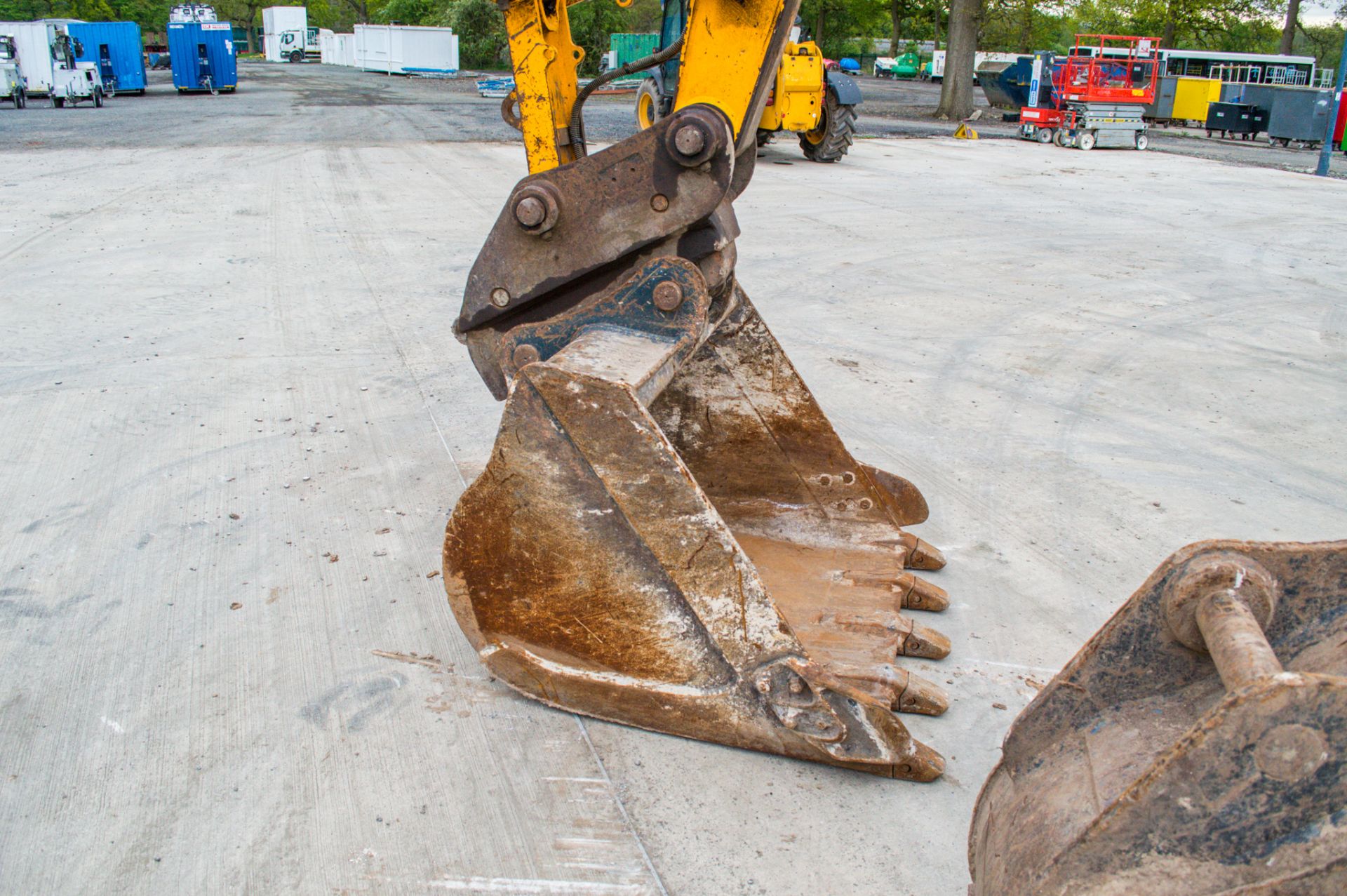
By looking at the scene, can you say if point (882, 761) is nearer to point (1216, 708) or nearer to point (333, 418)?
point (1216, 708)

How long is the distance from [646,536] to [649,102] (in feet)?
43.9

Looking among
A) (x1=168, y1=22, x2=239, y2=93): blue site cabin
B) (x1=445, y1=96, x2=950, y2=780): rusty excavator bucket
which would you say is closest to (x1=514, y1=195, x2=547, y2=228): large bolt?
(x1=445, y1=96, x2=950, y2=780): rusty excavator bucket

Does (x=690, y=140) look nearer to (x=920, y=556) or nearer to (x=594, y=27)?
(x=920, y=556)

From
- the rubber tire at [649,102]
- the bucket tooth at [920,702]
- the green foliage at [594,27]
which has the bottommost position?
the bucket tooth at [920,702]

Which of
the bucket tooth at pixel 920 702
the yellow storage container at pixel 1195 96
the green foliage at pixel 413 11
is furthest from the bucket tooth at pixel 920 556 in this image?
the green foliage at pixel 413 11

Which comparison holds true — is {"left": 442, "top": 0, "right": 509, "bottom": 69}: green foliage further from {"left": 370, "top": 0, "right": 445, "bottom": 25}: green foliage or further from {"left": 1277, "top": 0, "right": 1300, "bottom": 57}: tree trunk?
{"left": 1277, "top": 0, "right": 1300, "bottom": 57}: tree trunk

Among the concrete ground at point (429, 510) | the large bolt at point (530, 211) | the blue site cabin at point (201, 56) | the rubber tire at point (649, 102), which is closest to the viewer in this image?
the concrete ground at point (429, 510)

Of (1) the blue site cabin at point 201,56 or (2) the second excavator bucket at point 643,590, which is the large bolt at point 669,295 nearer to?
(2) the second excavator bucket at point 643,590

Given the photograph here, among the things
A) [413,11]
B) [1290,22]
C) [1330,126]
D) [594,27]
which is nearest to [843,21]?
[1290,22]

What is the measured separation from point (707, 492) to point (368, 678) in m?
1.30

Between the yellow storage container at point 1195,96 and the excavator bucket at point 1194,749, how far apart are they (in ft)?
98.5

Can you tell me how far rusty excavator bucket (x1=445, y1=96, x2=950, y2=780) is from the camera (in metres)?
2.32

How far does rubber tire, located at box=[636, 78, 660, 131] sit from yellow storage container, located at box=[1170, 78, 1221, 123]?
756 inches

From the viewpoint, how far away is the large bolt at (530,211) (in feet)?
9.06
